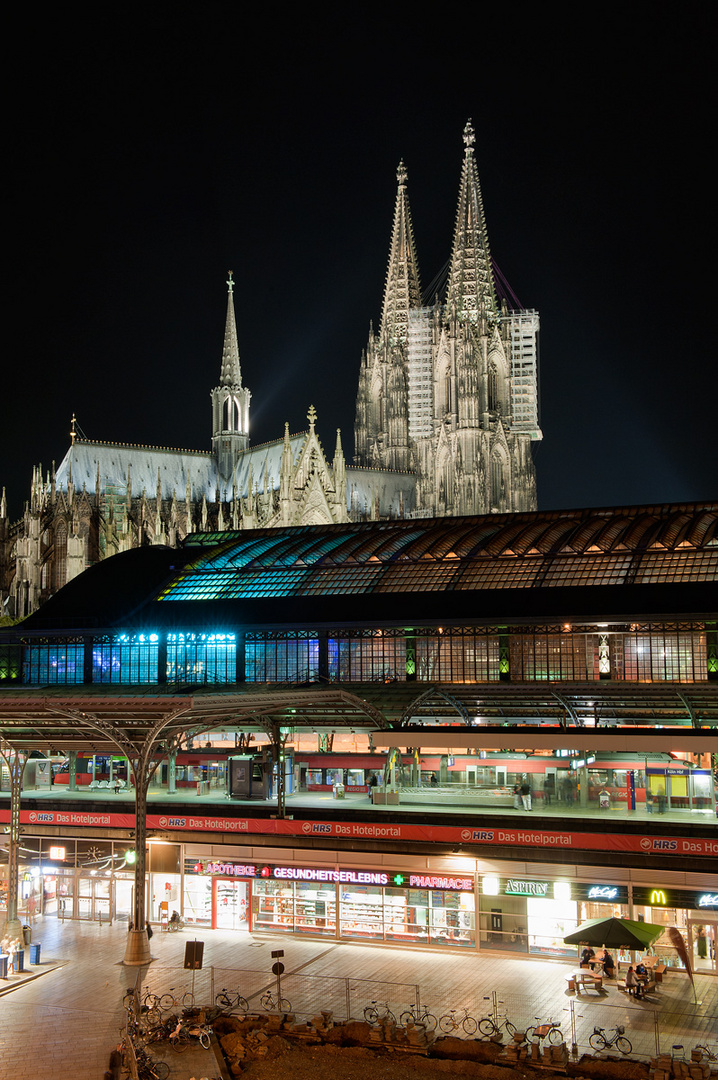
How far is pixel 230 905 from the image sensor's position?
118 ft

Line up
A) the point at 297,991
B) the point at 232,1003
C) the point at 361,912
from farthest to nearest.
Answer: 1. the point at 361,912
2. the point at 297,991
3. the point at 232,1003

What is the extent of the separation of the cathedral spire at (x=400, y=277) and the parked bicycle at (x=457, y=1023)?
129053 mm

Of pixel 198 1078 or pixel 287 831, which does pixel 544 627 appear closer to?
pixel 287 831

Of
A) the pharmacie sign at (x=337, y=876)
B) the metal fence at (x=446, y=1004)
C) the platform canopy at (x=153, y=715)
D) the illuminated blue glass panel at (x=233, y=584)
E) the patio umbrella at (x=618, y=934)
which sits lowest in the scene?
the metal fence at (x=446, y=1004)

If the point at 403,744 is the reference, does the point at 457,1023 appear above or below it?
Answer: below

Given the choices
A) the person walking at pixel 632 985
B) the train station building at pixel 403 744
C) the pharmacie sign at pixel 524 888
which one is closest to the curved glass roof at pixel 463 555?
the train station building at pixel 403 744

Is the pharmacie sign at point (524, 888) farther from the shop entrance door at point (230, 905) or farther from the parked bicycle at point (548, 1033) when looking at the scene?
the shop entrance door at point (230, 905)

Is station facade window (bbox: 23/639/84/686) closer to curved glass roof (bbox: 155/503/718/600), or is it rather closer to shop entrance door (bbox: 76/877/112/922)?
curved glass roof (bbox: 155/503/718/600)

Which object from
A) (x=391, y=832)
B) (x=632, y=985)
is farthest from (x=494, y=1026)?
(x=391, y=832)

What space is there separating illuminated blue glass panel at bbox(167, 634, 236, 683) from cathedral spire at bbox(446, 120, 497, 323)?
8777cm

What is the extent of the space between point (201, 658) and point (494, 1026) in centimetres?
2916

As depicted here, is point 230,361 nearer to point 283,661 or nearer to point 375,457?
point 375,457

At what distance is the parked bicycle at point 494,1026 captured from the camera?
24844 mm

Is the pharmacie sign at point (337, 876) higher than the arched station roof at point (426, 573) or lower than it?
lower
